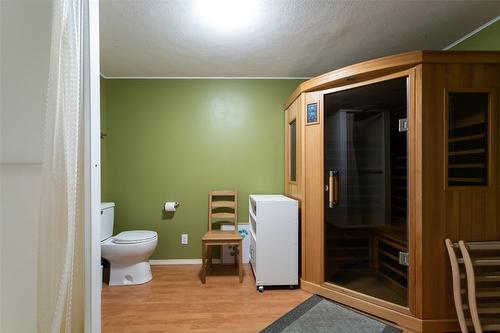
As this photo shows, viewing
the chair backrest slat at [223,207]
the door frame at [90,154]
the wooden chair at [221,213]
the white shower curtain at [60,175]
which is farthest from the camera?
the chair backrest slat at [223,207]

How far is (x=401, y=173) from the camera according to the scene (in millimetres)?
2018

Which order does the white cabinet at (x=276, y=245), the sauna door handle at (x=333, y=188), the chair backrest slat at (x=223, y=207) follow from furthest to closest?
1. the chair backrest slat at (x=223, y=207)
2. the white cabinet at (x=276, y=245)
3. the sauna door handle at (x=333, y=188)

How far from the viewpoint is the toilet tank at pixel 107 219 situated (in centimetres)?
263

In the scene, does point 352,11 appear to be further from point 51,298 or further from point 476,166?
point 51,298

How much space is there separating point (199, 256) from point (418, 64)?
279 centimetres

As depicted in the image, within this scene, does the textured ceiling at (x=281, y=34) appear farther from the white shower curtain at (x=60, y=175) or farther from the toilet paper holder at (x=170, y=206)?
the toilet paper holder at (x=170, y=206)

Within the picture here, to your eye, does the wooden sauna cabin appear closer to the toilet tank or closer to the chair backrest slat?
the chair backrest slat

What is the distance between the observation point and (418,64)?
1734 mm

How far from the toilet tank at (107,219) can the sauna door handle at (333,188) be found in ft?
7.34

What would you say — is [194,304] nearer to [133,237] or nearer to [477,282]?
[133,237]

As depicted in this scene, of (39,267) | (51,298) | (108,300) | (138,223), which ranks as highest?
(39,267)

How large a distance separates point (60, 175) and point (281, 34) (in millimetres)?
1846

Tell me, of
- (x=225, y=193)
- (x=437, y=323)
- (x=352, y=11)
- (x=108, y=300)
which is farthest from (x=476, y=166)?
(x=108, y=300)

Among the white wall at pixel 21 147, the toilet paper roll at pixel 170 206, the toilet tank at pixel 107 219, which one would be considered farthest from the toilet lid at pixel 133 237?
the white wall at pixel 21 147
